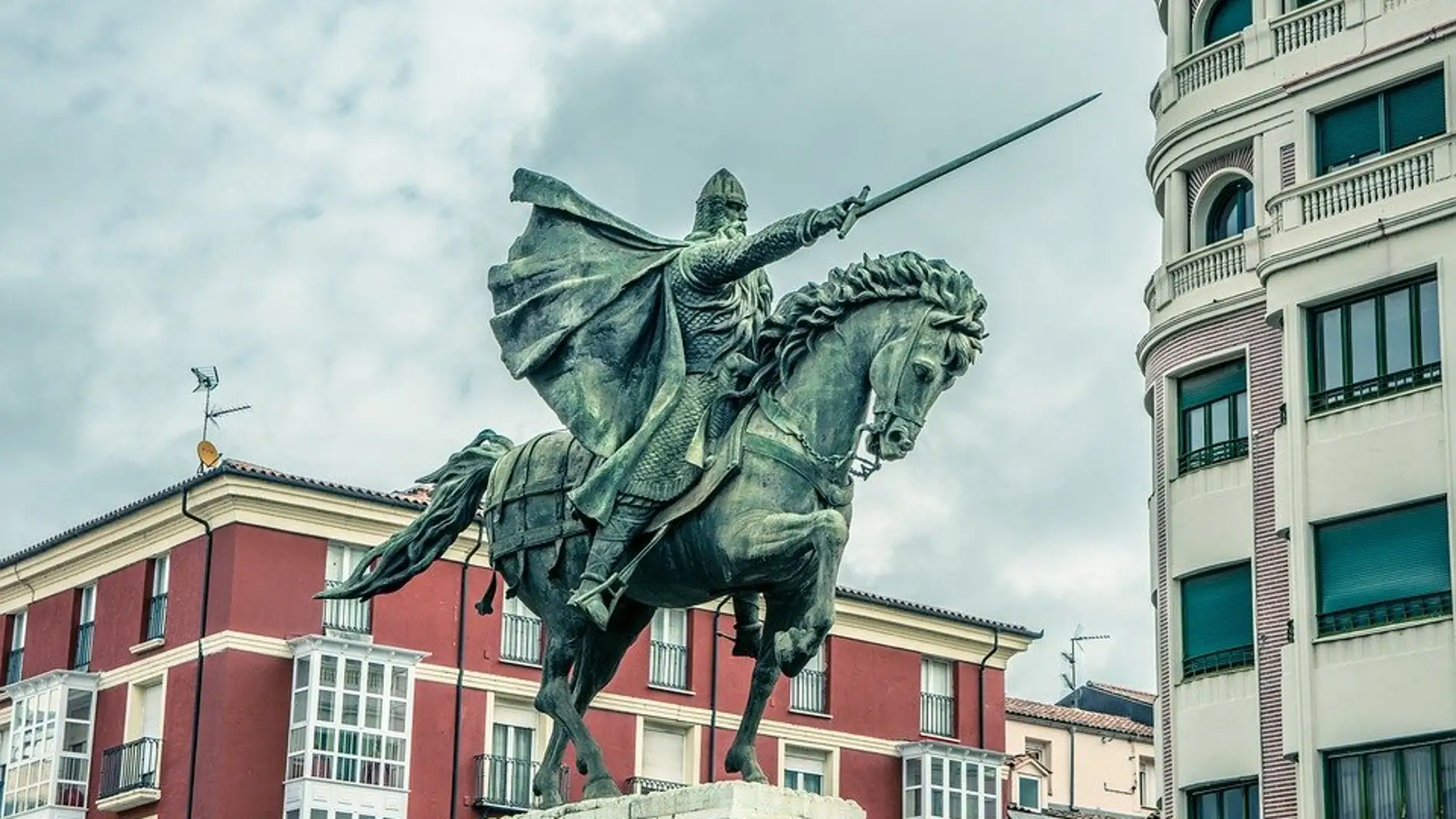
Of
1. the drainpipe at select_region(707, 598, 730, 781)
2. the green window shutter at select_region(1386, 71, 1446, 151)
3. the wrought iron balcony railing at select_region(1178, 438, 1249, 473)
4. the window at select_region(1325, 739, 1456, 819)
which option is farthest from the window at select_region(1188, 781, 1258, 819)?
the drainpipe at select_region(707, 598, 730, 781)

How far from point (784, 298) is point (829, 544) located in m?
1.50

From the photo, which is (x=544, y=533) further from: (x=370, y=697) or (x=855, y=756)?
(x=855, y=756)

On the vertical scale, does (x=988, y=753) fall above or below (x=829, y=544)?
above

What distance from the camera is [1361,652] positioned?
36.0 metres

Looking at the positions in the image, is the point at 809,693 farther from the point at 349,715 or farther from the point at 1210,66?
the point at 1210,66

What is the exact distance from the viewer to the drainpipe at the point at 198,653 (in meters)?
54.4

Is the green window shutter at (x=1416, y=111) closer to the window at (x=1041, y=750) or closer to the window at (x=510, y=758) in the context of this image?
the window at (x=510, y=758)

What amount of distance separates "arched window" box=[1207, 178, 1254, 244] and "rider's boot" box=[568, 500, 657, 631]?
84.4 feet

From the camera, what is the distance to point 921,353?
15.5m

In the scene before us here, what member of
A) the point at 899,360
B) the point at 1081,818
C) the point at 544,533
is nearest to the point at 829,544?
the point at 899,360

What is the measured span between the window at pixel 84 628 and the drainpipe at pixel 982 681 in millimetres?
20952

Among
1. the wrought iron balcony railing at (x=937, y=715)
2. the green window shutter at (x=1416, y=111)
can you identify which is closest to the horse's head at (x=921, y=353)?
the green window shutter at (x=1416, y=111)

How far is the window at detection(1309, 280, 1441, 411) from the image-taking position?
3625 centimetres

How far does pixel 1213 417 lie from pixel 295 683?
72.8 ft
